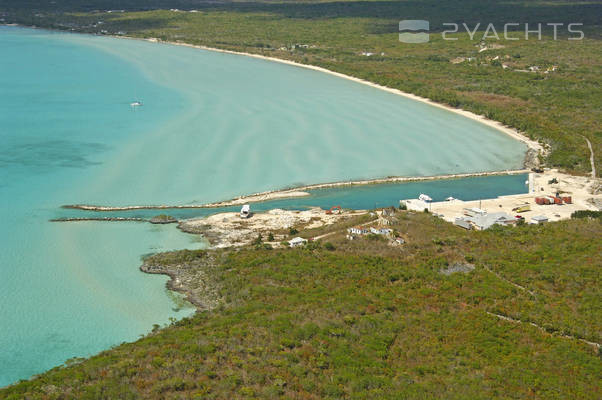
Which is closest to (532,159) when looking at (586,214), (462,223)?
(586,214)

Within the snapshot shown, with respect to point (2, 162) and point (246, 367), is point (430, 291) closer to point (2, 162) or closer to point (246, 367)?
point (246, 367)

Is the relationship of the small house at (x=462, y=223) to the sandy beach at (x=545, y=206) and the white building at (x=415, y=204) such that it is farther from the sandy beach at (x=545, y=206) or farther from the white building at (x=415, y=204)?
the white building at (x=415, y=204)

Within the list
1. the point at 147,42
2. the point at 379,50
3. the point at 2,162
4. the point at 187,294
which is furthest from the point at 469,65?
the point at 187,294

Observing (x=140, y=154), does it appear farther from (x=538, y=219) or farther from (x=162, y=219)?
(x=538, y=219)

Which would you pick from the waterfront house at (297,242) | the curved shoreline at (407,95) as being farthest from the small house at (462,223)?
the curved shoreline at (407,95)

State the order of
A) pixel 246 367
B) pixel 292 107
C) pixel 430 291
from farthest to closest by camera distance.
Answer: pixel 292 107
pixel 430 291
pixel 246 367

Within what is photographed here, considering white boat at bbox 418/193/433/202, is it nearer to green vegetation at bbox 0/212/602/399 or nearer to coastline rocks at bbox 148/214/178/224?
green vegetation at bbox 0/212/602/399

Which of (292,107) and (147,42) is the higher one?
(147,42)
